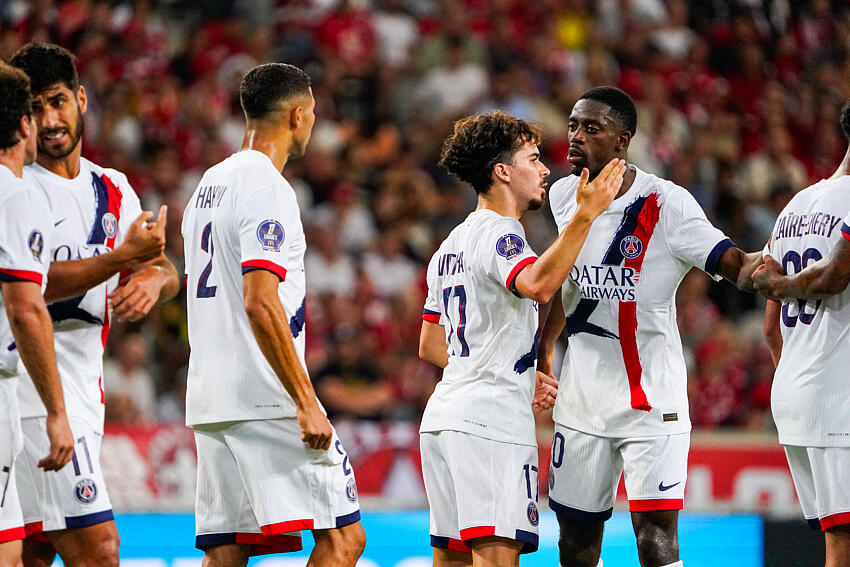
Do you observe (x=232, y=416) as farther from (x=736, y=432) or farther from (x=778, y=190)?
(x=778, y=190)

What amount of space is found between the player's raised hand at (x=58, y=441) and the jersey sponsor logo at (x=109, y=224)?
3.90 feet

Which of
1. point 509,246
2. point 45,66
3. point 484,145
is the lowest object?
point 509,246

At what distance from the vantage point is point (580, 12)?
1391cm

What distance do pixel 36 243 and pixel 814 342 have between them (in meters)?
3.27

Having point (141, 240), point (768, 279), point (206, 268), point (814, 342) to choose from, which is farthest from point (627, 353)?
point (141, 240)

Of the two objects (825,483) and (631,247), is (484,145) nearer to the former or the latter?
(631,247)

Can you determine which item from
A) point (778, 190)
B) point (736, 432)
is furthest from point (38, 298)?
point (778, 190)

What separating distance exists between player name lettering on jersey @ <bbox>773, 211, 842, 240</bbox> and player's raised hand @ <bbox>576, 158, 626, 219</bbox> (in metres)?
0.84

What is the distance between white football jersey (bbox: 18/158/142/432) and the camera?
5145 mm

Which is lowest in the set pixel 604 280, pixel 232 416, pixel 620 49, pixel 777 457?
pixel 777 457

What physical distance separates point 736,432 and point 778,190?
3.58 m

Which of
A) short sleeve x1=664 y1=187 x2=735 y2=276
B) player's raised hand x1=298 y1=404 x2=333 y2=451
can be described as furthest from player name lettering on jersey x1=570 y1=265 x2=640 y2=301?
player's raised hand x1=298 y1=404 x2=333 y2=451

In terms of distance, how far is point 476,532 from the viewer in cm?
492

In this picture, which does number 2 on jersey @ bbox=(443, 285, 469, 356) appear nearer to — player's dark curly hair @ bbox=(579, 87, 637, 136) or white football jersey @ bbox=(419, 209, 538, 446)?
white football jersey @ bbox=(419, 209, 538, 446)
